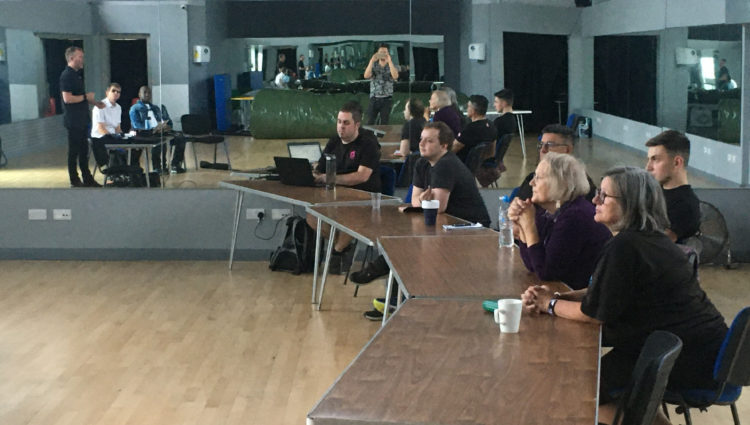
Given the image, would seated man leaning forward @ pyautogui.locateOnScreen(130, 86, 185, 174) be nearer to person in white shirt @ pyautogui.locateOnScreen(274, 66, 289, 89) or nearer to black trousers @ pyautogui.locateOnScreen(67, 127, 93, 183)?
black trousers @ pyautogui.locateOnScreen(67, 127, 93, 183)

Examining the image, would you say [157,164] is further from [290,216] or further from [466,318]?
[466,318]

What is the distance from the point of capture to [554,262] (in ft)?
13.4

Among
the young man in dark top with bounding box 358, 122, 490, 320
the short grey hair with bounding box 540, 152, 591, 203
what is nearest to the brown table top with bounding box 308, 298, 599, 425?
the short grey hair with bounding box 540, 152, 591, 203

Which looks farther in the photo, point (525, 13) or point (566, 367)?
point (525, 13)

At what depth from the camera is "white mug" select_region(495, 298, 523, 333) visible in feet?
10.8

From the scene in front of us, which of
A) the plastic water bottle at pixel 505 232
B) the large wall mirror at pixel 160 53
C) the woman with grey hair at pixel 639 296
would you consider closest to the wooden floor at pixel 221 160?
the large wall mirror at pixel 160 53

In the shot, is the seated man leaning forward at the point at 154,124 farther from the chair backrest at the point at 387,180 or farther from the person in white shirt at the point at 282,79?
the chair backrest at the point at 387,180

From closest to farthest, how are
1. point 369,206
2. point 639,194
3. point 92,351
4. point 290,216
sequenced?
point 639,194
point 92,351
point 369,206
point 290,216

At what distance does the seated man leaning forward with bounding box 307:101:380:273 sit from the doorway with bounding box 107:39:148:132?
208 cm

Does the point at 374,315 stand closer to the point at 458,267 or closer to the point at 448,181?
the point at 448,181

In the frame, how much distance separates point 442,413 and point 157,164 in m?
6.74

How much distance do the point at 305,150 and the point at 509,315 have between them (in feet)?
19.0

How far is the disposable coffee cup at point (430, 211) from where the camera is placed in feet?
18.4

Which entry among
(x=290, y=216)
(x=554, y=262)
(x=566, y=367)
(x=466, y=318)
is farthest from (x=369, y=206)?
(x=566, y=367)
